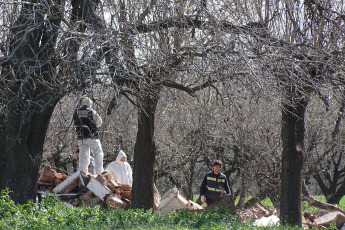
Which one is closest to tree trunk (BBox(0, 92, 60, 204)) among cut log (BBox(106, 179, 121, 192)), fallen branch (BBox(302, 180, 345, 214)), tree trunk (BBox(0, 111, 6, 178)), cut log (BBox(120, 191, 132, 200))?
tree trunk (BBox(0, 111, 6, 178))

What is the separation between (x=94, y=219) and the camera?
27.6 feet

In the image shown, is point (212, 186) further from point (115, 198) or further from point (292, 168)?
point (115, 198)

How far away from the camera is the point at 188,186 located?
2322 centimetres

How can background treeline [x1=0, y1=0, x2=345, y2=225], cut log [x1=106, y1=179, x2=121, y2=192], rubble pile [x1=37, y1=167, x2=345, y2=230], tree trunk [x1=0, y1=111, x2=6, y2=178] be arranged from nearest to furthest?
background treeline [x1=0, y1=0, x2=345, y2=225], tree trunk [x1=0, y1=111, x2=6, y2=178], rubble pile [x1=37, y1=167, x2=345, y2=230], cut log [x1=106, y1=179, x2=121, y2=192]

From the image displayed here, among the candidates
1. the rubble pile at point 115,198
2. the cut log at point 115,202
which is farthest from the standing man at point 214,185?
the cut log at point 115,202

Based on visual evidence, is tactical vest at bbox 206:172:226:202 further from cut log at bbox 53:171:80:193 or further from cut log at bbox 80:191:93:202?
cut log at bbox 53:171:80:193

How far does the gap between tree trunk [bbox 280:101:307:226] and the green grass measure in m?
2.98

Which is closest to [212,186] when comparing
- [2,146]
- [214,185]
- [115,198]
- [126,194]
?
[214,185]

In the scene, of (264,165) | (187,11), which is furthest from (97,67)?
(264,165)

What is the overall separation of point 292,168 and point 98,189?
399 cm

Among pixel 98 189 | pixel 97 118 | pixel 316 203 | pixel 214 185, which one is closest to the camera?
pixel 97 118

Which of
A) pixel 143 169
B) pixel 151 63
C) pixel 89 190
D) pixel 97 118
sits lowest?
pixel 89 190

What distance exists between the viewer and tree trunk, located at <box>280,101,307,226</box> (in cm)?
1175

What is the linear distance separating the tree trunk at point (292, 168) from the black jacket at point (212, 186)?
4.90ft
